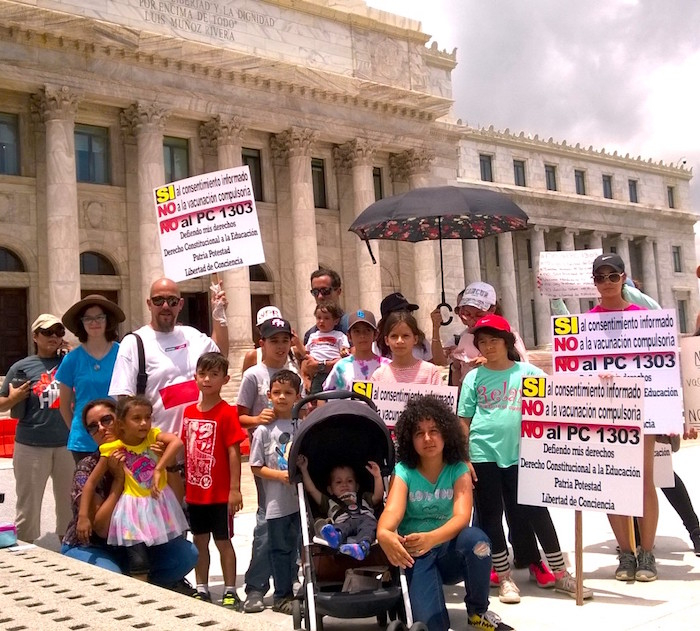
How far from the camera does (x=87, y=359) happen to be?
7.25 m

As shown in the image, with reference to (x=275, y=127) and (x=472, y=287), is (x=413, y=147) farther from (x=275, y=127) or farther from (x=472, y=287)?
(x=472, y=287)

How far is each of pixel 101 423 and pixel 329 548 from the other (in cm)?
217

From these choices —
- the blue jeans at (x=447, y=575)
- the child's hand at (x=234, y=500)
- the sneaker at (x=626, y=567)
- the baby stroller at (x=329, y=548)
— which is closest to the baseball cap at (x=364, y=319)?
the baby stroller at (x=329, y=548)

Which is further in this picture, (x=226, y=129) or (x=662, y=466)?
(x=226, y=129)

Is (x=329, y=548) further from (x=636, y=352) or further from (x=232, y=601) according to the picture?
(x=636, y=352)

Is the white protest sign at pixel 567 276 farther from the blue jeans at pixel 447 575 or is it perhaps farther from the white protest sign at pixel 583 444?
the blue jeans at pixel 447 575

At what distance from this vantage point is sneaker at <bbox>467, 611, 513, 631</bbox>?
5.16 m

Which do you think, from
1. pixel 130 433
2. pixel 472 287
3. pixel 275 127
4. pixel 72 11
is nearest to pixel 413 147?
pixel 275 127

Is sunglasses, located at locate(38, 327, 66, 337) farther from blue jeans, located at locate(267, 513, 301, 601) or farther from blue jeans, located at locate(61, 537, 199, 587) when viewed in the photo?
blue jeans, located at locate(267, 513, 301, 601)

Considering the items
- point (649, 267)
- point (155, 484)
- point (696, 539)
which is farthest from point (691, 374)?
point (649, 267)

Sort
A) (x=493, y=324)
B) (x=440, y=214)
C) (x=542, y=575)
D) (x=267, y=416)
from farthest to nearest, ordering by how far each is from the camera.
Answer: (x=440, y=214)
(x=493, y=324)
(x=542, y=575)
(x=267, y=416)

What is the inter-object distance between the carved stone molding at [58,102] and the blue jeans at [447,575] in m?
23.1

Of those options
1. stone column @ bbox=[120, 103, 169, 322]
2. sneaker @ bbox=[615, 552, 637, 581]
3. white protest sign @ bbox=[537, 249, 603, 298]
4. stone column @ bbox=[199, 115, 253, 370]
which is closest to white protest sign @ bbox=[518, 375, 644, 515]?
sneaker @ bbox=[615, 552, 637, 581]

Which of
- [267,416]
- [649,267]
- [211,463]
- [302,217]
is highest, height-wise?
[302,217]
